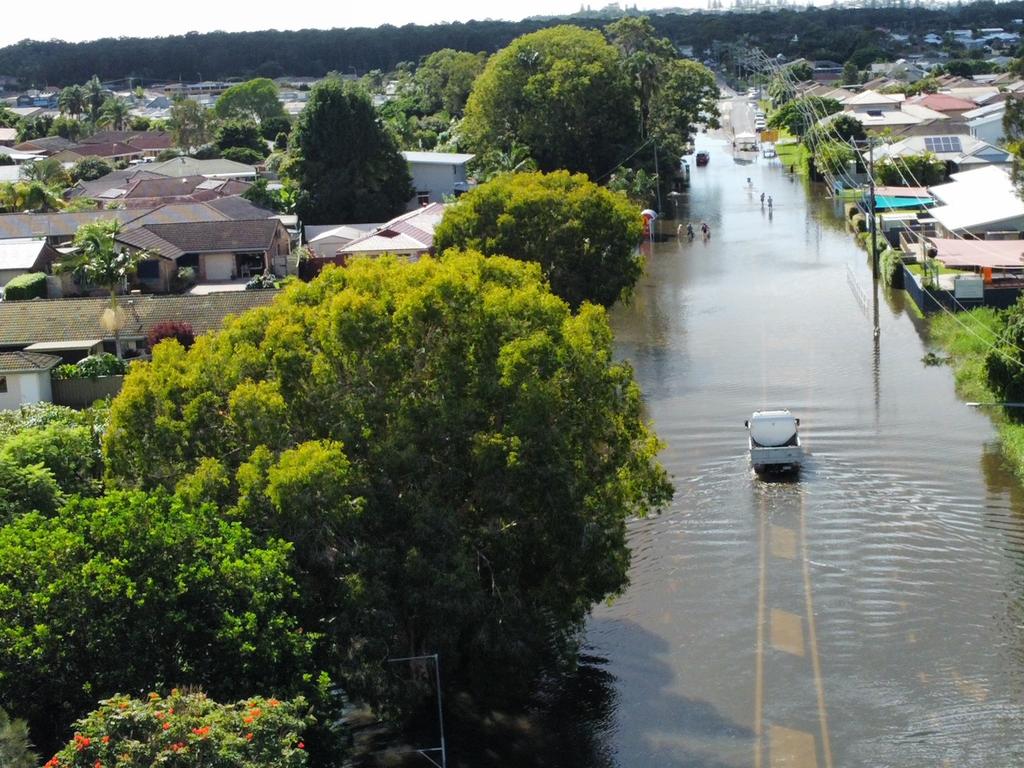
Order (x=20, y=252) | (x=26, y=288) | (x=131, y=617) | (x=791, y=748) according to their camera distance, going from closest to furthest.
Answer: (x=131, y=617)
(x=791, y=748)
(x=26, y=288)
(x=20, y=252)

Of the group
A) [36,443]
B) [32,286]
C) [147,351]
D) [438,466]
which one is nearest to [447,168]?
[32,286]

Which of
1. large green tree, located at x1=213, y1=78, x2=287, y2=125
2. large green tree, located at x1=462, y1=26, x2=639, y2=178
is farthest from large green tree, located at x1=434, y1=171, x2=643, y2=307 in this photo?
large green tree, located at x1=213, y1=78, x2=287, y2=125

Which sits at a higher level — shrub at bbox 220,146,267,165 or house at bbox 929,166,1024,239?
shrub at bbox 220,146,267,165

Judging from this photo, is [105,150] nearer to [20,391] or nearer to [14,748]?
[20,391]

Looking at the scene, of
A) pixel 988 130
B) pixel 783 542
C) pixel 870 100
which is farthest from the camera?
pixel 870 100

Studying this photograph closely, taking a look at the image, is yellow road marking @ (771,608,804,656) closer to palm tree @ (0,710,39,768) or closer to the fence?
palm tree @ (0,710,39,768)

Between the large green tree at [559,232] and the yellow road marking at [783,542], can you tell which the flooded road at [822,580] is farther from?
the large green tree at [559,232]

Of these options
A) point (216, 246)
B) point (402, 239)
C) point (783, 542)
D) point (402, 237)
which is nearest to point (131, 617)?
point (783, 542)
